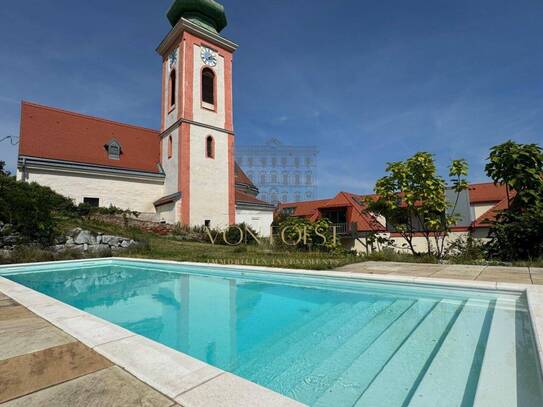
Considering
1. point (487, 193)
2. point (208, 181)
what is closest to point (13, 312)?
point (208, 181)

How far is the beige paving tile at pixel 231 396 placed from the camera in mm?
1418

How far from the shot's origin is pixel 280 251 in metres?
11.1

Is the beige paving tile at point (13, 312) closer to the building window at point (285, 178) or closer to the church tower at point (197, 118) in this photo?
the church tower at point (197, 118)

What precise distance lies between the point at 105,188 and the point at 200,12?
1480 centimetres

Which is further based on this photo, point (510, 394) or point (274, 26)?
point (274, 26)

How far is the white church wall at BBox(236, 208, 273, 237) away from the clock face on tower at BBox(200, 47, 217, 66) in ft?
36.4

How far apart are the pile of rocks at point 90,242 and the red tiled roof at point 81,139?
9.09 meters

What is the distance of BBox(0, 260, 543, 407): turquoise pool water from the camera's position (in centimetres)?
192

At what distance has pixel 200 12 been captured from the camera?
2228cm

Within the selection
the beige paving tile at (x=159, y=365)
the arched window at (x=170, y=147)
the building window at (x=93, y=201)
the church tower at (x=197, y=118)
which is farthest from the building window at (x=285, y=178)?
the beige paving tile at (x=159, y=365)

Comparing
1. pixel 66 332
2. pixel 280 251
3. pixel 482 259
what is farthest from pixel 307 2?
pixel 66 332

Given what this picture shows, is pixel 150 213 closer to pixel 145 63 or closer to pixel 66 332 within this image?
pixel 145 63

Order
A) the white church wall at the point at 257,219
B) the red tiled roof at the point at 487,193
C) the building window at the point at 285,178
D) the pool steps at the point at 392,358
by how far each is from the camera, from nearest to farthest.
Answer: the pool steps at the point at 392,358, the white church wall at the point at 257,219, the red tiled roof at the point at 487,193, the building window at the point at 285,178

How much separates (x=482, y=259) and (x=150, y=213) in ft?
59.9
